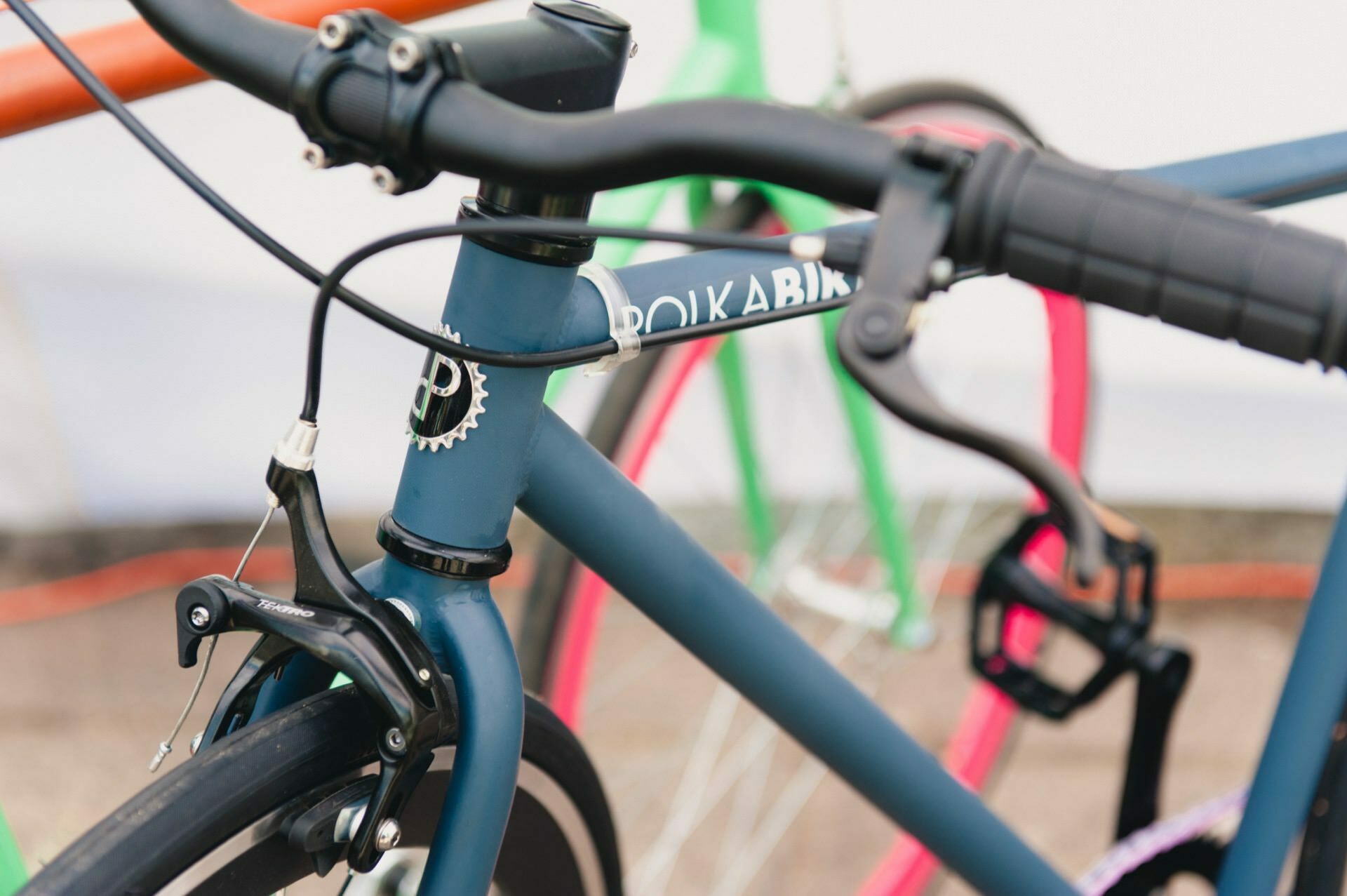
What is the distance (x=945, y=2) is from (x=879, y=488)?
2.36ft

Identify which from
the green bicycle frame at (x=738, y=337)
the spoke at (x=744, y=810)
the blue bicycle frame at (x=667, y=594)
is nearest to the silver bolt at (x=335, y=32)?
the blue bicycle frame at (x=667, y=594)

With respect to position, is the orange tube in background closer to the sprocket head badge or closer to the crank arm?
the sprocket head badge

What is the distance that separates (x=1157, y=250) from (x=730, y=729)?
4.08ft

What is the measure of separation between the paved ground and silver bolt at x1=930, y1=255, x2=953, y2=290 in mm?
1050

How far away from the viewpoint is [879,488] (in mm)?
1241

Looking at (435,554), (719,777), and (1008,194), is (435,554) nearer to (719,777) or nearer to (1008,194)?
(1008,194)

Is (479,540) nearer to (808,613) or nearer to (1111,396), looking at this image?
(808,613)

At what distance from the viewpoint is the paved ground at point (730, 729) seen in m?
1.35

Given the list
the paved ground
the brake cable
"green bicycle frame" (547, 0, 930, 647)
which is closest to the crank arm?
"green bicycle frame" (547, 0, 930, 647)

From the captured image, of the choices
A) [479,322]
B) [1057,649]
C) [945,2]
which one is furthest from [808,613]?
[479,322]

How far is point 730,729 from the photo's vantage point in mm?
1501

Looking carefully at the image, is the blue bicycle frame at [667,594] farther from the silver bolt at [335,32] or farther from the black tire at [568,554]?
the black tire at [568,554]

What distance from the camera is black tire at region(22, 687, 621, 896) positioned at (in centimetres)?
42

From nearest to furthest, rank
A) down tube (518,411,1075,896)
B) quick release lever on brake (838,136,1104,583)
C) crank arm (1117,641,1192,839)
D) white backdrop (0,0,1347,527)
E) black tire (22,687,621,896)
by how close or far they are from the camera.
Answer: quick release lever on brake (838,136,1104,583) < black tire (22,687,621,896) < down tube (518,411,1075,896) < crank arm (1117,641,1192,839) < white backdrop (0,0,1347,527)
